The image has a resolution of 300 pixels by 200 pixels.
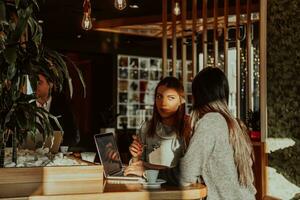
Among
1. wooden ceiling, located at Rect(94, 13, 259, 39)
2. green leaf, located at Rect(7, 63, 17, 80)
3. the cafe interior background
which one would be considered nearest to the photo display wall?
the cafe interior background

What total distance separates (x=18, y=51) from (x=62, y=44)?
996 centimetres

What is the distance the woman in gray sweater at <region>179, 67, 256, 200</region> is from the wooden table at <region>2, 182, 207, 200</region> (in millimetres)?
56

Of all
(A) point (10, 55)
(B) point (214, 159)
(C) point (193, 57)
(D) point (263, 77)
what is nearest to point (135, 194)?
(B) point (214, 159)

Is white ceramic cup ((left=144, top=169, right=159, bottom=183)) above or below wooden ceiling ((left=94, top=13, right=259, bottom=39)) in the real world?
below

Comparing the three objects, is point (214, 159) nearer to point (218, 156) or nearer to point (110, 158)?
point (218, 156)

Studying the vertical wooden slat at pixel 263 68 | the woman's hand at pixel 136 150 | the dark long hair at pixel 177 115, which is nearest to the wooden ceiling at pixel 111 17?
the vertical wooden slat at pixel 263 68

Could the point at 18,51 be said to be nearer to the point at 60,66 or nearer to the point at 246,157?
the point at 60,66

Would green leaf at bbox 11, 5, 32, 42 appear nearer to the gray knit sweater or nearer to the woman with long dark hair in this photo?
the gray knit sweater

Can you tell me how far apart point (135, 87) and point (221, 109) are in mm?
10795

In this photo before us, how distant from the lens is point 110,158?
124 inches

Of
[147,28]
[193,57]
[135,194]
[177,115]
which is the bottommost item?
[135,194]

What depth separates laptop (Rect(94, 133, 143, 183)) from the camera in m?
2.98

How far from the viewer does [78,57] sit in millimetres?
13250

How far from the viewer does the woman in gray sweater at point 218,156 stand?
105 inches
